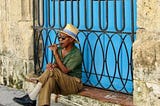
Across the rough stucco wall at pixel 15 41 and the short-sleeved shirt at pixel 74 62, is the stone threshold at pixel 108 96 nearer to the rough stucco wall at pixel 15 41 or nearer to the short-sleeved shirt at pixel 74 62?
the short-sleeved shirt at pixel 74 62

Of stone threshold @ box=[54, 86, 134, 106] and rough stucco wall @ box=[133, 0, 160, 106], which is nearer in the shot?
rough stucco wall @ box=[133, 0, 160, 106]

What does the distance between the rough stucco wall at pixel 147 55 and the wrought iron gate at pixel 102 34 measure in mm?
463

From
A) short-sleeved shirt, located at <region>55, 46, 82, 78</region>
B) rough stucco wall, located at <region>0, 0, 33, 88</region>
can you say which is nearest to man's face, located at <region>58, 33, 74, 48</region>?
short-sleeved shirt, located at <region>55, 46, 82, 78</region>

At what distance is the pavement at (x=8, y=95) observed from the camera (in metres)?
6.43

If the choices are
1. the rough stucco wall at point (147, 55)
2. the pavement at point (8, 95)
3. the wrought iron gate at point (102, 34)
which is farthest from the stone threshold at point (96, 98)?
the rough stucco wall at point (147, 55)

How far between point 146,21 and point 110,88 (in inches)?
53.4

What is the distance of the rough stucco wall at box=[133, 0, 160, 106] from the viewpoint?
479cm

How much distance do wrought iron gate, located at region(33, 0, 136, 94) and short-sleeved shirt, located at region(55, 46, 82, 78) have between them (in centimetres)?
31

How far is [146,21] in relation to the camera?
16.1 ft

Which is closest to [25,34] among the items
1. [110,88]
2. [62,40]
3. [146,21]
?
[62,40]

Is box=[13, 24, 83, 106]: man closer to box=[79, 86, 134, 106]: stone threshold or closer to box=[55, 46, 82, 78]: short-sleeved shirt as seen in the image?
box=[55, 46, 82, 78]: short-sleeved shirt

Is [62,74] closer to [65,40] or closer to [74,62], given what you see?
[74,62]

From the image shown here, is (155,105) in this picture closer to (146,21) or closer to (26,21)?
(146,21)

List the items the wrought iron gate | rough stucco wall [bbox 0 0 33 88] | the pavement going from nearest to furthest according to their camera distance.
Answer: the wrought iron gate < the pavement < rough stucco wall [bbox 0 0 33 88]
